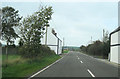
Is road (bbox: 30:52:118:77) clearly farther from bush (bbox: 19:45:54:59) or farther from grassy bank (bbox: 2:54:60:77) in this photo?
bush (bbox: 19:45:54:59)

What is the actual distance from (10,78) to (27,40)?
384 inches

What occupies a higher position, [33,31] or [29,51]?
Answer: [33,31]

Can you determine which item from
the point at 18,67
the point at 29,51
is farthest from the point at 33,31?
the point at 18,67

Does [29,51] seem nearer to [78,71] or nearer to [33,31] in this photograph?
→ [33,31]

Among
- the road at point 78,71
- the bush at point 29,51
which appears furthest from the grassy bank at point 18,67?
the road at point 78,71

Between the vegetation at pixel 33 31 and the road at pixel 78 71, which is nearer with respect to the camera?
the road at pixel 78 71

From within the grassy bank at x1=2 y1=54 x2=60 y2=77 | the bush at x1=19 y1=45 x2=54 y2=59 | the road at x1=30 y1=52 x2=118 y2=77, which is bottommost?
the road at x1=30 y1=52 x2=118 y2=77

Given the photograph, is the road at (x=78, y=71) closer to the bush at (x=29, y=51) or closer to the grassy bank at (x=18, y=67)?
the grassy bank at (x=18, y=67)

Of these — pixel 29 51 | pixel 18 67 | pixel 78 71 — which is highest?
pixel 29 51

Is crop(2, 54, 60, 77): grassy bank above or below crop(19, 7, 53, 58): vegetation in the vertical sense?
below

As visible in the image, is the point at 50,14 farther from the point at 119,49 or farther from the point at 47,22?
the point at 119,49

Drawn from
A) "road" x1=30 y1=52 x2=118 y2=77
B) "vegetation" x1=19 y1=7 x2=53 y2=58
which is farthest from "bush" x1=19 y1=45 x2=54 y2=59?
"road" x1=30 y1=52 x2=118 y2=77

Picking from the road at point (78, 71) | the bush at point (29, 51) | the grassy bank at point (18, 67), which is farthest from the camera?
the bush at point (29, 51)

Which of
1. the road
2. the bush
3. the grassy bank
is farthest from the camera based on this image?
the bush
